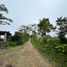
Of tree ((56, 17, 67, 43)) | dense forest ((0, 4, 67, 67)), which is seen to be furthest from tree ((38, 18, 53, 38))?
tree ((56, 17, 67, 43))

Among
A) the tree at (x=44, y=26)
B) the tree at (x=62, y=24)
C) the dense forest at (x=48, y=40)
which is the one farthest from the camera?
the tree at (x=44, y=26)

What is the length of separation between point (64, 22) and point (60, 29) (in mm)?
1501

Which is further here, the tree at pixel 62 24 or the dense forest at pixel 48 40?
the tree at pixel 62 24

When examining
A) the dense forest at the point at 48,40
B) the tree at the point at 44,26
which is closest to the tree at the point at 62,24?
the dense forest at the point at 48,40

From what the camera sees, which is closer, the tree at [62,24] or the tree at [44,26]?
the tree at [62,24]

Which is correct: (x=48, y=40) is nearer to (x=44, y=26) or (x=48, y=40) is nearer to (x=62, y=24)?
(x=62, y=24)

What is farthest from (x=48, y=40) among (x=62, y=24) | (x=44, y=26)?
(x=44, y=26)

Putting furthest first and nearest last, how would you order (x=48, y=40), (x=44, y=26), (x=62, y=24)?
(x=44, y=26)
(x=62, y=24)
(x=48, y=40)

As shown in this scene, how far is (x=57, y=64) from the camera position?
40.8 ft

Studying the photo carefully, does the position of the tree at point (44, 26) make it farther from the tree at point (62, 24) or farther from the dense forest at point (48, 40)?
the tree at point (62, 24)

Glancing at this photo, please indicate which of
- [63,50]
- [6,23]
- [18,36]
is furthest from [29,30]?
[63,50]

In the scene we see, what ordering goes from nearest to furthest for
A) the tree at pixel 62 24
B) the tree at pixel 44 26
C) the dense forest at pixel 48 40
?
the dense forest at pixel 48 40 → the tree at pixel 62 24 → the tree at pixel 44 26

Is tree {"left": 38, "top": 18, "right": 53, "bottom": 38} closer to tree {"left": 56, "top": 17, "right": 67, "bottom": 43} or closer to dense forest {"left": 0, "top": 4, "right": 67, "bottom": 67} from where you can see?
dense forest {"left": 0, "top": 4, "right": 67, "bottom": 67}

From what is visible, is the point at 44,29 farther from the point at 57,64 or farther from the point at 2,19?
the point at 57,64
